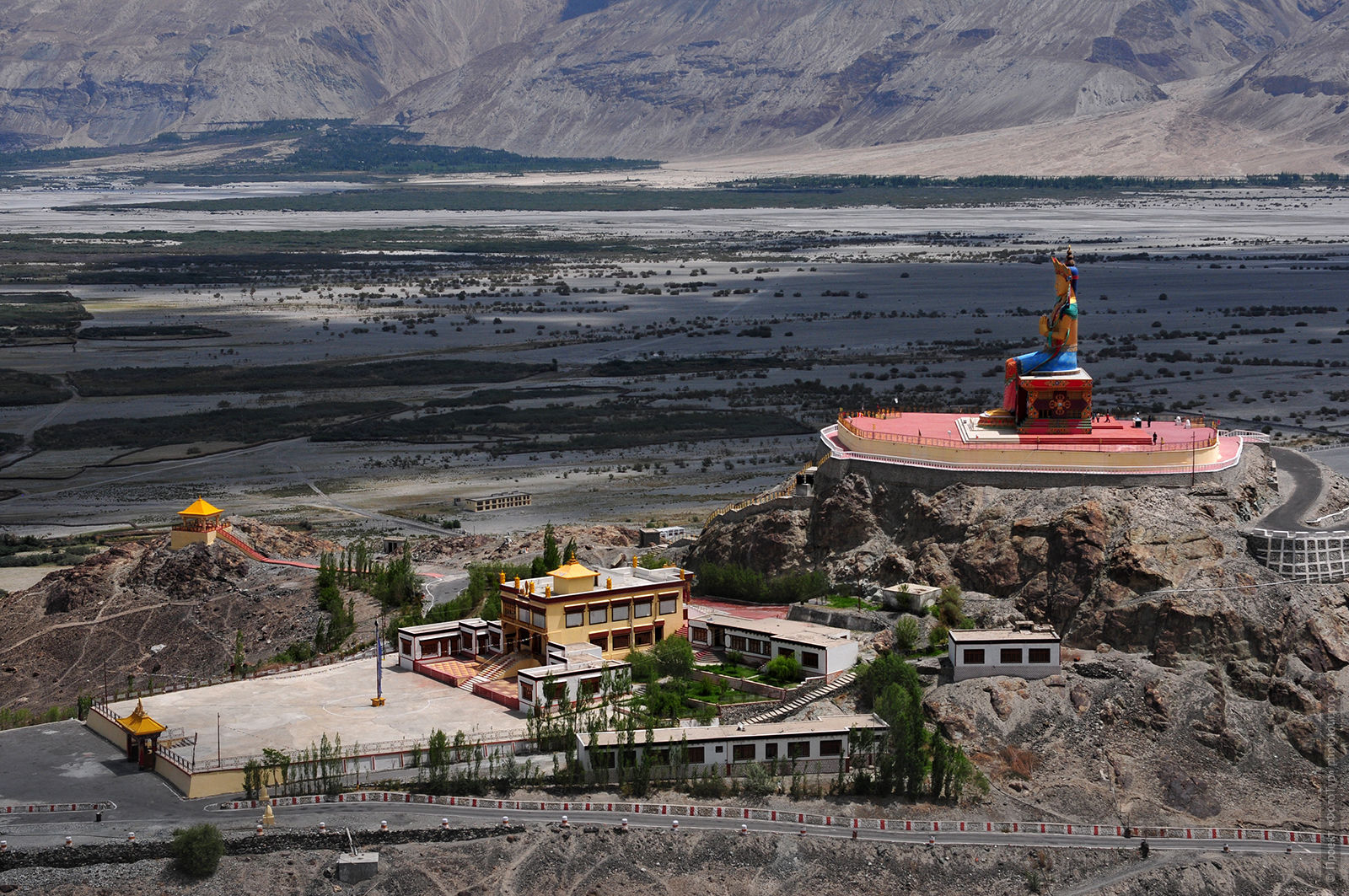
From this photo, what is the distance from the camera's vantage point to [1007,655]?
49.6 meters

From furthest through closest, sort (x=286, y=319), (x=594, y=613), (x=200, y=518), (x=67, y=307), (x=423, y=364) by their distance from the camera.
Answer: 1. (x=67, y=307)
2. (x=286, y=319)
3. (x=423, y=364)
4. (x=200, y=518)
5. (x=594, y=613)

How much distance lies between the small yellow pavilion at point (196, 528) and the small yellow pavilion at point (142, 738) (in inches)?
848

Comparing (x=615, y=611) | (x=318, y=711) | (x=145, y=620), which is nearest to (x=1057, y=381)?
(x=615, y=611)

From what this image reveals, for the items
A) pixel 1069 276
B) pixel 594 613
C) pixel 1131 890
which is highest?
pixel 1069 276

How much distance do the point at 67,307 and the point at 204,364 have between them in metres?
42.9

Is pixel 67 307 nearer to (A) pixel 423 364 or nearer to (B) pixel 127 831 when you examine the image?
(A) pixel 423 364

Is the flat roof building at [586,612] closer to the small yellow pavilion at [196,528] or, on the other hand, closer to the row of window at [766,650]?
the row of window at [766,650]

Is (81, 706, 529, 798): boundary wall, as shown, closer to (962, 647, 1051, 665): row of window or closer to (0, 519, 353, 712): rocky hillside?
(0, 519, 353, 712): rocky hillside

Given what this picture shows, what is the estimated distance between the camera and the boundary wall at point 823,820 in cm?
4441

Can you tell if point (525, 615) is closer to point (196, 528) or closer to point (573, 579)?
point (573, 579)

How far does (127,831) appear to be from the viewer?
42562 mm

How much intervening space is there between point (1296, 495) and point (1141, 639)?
381 inches

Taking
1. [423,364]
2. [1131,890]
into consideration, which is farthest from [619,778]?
[423,364]

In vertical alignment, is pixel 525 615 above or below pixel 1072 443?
below
